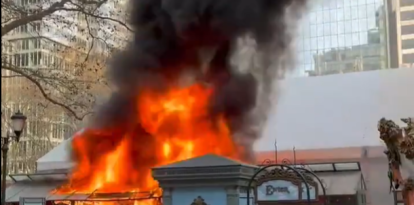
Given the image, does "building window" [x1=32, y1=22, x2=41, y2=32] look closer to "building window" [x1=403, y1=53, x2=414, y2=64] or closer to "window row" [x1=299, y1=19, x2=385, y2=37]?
"window row" [x1=299, y1=19, x2=385, y2=37]

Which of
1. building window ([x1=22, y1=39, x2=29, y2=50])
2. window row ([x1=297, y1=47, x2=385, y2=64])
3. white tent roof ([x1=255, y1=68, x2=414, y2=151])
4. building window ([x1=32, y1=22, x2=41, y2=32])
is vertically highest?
window row ([x1=297, y1=47, x2=385, y2=64])

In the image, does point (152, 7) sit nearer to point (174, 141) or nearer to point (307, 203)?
point (174, 141)

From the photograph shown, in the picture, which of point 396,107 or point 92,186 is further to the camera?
point 396,107

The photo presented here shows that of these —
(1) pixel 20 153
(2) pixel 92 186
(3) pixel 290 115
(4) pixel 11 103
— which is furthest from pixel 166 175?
(1) pixel 20 153

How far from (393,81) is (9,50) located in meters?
9.54

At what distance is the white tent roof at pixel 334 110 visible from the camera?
46.5ft

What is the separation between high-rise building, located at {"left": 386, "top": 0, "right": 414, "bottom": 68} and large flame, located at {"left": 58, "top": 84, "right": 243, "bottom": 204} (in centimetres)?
5518

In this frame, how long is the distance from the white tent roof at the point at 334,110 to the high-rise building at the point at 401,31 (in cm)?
4909

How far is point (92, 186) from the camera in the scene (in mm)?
10250

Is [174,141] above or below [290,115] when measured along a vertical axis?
below

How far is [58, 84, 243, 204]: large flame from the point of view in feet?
33.7

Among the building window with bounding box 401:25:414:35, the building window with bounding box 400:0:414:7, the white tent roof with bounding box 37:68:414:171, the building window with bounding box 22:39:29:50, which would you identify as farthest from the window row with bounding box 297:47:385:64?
the building window with bounding box 22:39:29:50

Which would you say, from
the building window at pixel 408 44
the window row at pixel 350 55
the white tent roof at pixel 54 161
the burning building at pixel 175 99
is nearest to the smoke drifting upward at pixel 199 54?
the burning building at pixel 175 99

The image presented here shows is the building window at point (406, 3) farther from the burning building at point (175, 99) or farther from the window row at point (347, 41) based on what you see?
the burning building at point (175, 99)
